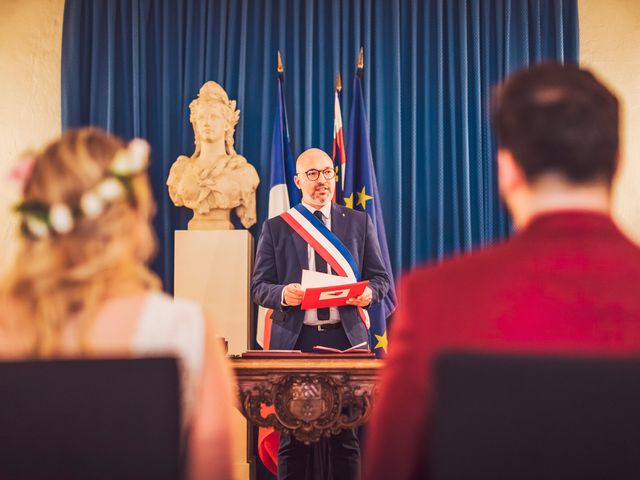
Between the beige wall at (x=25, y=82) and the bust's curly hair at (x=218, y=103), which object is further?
the beige wall at (x=25, y=82)

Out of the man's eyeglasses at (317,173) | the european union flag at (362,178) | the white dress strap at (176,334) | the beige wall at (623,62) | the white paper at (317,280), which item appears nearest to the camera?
the white dress strap at (176,334)

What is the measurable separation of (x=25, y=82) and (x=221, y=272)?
209cm

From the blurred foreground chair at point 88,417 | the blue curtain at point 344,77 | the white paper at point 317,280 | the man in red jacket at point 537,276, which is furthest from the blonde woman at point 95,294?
the blue curtain at point 344,77

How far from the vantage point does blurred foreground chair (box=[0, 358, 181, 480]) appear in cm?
119

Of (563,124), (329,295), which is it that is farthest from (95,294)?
(329,295)

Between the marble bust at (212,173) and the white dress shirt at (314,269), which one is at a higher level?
the marble bust at (212,173)

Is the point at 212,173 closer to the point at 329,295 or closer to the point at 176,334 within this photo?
the point at 329,295

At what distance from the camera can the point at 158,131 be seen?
576cm

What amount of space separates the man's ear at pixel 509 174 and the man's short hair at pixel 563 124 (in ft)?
0.04

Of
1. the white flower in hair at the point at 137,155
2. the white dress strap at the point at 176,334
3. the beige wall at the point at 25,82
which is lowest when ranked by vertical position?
the white dress strap at the point at 176,334

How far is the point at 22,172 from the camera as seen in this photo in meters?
1.42

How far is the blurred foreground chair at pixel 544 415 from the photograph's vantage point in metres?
1.07

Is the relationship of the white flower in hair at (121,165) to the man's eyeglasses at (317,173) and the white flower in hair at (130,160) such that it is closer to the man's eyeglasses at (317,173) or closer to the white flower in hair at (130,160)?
the white flower in hair at (130,160)

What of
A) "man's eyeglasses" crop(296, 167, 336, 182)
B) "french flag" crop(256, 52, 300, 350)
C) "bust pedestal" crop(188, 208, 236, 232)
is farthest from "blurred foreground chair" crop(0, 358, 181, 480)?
"bust pedestal" crop(188, 208, 236, 232)
